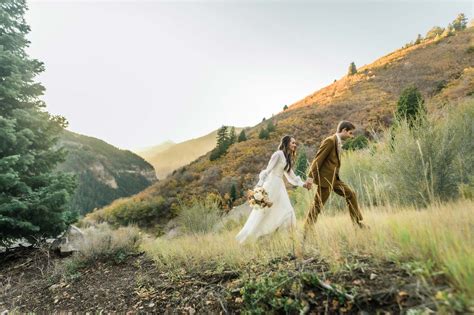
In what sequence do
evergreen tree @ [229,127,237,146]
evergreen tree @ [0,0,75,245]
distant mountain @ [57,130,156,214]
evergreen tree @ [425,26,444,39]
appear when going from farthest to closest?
evergreen tree @ [425,26,444,39] → distant mountain @ [57,130,156,214] → evergreen tree @ [229,127,237,146] → evergreen tree @ [0,0,75,245]

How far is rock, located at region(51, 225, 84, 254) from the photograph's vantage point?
7178 millimetres

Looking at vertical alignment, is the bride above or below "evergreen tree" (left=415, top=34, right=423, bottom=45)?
below

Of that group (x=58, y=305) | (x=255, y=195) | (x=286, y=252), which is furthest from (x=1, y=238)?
(x=286, y=252)

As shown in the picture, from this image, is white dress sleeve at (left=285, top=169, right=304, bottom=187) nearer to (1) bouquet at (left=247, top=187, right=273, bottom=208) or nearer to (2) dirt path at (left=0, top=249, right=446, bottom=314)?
(1) bouquet at (left=247, top=187, right=273, bottom=208)

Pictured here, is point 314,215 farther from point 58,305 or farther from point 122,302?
point 58,305

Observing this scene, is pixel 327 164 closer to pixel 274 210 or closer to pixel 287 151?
pixel 287 151

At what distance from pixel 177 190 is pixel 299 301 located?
26.7m

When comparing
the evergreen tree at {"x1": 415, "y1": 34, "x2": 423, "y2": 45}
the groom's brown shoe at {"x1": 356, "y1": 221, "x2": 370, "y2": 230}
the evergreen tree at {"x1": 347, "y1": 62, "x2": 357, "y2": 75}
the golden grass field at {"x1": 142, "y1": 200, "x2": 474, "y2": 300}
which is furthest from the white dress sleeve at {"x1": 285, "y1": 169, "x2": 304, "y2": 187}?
the evergreen tree at {"x1": 415, "y1": 34, "x2": 423, "y2": 45}

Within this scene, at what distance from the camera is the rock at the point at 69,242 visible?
7.18m

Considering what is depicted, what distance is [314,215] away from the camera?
432 centimetres

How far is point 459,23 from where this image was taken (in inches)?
2121

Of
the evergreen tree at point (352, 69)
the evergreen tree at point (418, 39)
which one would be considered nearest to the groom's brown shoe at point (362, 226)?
the evergreen tree at point (352, 69)

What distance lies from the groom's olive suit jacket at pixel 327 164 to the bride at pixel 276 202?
0.41m

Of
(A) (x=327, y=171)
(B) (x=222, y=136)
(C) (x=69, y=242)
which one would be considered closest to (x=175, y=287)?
(A) (x=327, y=171)
